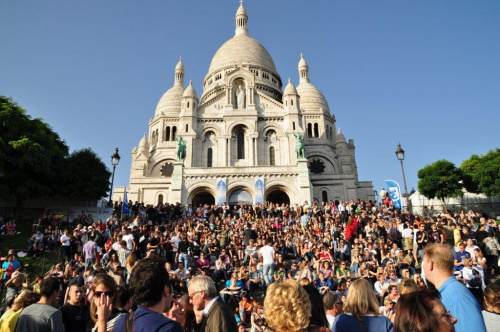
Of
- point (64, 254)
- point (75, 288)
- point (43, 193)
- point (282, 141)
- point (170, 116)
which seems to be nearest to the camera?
point (75, 288)

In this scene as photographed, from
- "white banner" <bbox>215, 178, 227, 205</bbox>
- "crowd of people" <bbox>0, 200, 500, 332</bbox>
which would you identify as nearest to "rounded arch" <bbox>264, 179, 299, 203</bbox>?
"white banner" <bbox>215, 178, 227, 205</bbox>

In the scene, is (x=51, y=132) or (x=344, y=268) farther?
(x=51, y=132)

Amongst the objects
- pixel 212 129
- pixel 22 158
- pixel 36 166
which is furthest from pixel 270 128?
pixel 22 158

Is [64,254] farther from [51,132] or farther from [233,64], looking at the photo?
[233,64]

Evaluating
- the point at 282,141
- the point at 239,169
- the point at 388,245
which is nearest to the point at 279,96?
the point at 282,141

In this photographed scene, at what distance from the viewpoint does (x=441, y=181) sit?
3153 centimetres

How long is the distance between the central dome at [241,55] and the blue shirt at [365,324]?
151 ft

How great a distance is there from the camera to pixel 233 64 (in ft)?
152

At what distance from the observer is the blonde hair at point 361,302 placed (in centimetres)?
300

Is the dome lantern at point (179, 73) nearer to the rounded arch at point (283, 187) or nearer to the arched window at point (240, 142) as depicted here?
the arched window at point (240, 142)

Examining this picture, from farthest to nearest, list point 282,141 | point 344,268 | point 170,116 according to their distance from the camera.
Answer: point 170,116 → point 282,141 → point 344,268

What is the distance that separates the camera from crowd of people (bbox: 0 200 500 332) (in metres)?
2.60

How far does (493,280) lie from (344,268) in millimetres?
4448

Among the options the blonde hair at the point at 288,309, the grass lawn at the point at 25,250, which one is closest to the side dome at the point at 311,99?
the grass lawn at the point at 25,250
